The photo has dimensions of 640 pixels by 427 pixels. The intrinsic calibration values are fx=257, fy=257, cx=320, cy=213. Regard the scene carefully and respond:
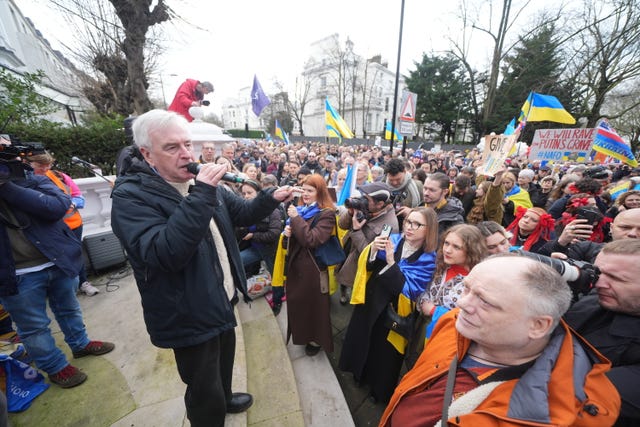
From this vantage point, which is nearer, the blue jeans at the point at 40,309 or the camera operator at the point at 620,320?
the camera operator at the point at 620,320

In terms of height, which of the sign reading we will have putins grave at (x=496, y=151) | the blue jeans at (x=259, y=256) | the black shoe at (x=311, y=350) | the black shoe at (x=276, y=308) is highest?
the sign reading we will have putins grave at (x=496, y=151)

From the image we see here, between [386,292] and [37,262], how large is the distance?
9.52 ft

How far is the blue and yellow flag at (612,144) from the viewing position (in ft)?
21.5

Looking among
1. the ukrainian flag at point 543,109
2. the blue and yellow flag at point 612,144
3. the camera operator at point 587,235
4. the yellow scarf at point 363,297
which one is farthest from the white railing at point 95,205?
the blue and yellow flag at point 612,144

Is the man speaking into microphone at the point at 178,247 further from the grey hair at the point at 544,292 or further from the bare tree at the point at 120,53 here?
the bare tree at the point at 120,53

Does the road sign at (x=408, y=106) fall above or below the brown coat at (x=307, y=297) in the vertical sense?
above

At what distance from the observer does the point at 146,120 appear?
1.30 meters

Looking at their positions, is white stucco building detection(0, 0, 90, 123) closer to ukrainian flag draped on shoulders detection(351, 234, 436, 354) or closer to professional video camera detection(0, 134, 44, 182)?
professional video camera detection(0, 134, 44, 182)

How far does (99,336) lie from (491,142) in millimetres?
7365

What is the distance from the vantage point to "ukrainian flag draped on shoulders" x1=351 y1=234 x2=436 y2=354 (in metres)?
2.04

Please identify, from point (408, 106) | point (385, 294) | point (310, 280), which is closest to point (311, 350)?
point (310, 280)

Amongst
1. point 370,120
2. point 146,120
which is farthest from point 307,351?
point 370,120

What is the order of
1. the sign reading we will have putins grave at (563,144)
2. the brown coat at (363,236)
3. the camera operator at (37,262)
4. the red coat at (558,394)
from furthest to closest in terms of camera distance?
1. the sign reading we will have putins grave at (563,144)
2. the brown coat at (363,236)
3. the camera operator at (37,262)
4. the red coat at (558,394)

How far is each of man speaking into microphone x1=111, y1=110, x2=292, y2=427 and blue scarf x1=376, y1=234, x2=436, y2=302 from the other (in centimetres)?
132
